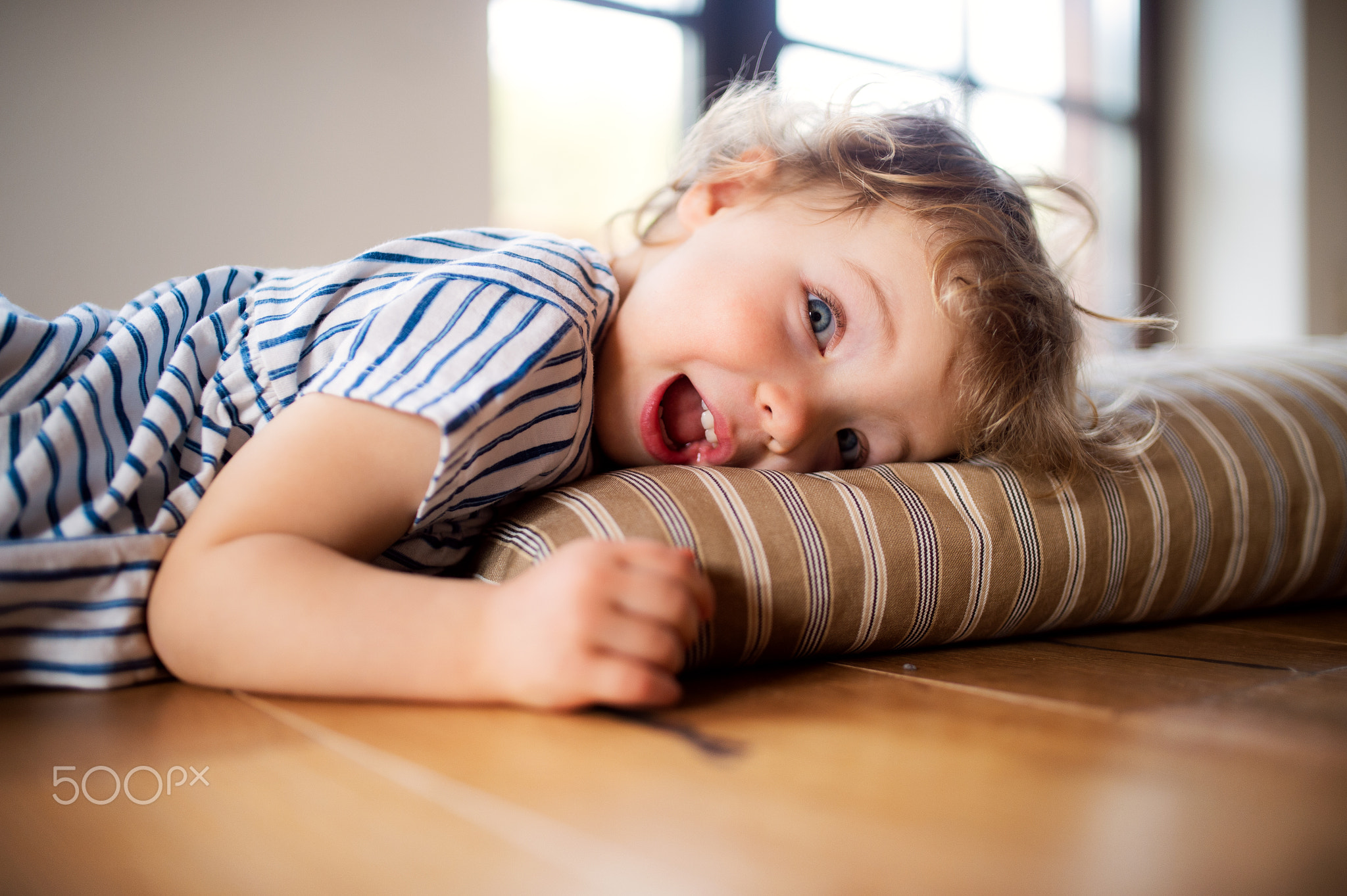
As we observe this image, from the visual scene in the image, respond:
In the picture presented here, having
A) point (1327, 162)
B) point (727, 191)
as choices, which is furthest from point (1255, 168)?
point (727, 191)

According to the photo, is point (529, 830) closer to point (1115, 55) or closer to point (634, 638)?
point (634, 638)

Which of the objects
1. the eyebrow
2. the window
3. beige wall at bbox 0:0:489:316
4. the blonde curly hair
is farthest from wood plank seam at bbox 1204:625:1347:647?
beige wall at bbox 0:0:489:316

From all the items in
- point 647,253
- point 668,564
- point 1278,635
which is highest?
point 647,253

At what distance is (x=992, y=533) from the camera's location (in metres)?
0.67

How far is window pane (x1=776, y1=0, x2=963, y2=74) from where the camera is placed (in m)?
2.77

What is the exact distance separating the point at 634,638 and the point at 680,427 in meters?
0.35

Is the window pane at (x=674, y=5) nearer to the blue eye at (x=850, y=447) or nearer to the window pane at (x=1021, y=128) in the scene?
the window pane at (x=1021, y=128)

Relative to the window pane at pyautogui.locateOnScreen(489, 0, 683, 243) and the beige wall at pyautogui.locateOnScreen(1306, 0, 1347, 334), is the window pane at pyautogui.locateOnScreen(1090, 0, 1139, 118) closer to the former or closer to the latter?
the beige wall at pyautogui.locateOnScreen(1306, 0, 1347, 334)

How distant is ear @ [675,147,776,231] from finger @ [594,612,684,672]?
0.52 metres

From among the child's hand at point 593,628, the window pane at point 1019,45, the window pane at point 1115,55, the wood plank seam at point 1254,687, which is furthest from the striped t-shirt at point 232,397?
the window pane at point 1115,55

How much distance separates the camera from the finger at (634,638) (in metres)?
0.45

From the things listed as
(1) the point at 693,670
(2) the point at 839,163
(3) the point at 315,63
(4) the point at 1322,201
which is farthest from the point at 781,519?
(4) the point at 1322,201

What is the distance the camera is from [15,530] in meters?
0.55

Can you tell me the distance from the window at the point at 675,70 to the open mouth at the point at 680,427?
101cm
